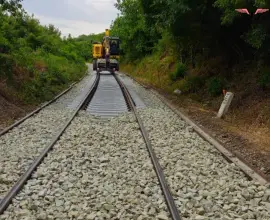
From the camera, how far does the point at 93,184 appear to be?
662cm

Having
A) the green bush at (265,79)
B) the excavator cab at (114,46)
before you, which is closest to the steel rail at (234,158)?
the green bush at (265,79)

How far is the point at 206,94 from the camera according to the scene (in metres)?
18.3

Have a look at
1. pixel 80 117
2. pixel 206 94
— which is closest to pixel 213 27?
pixel 206 94

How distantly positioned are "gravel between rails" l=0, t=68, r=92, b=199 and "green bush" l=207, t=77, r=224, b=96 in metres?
6.20

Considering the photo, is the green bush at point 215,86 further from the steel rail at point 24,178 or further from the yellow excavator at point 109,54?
the yellow excavator at point 109,54

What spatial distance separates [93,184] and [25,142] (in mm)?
3289

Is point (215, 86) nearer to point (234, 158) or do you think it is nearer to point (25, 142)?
point (234, 158)

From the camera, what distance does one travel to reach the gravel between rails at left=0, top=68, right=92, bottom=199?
7055mm

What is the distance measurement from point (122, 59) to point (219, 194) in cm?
5305

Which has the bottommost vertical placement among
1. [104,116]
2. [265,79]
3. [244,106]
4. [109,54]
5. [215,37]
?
[104,116]

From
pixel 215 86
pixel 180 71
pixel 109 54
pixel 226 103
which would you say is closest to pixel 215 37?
pixel 215 86

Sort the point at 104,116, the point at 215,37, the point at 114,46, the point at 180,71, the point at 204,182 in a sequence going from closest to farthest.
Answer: the point at 204,182, the point at 104,116, the point at 215,37, the point at 180,71, the point at 114,46

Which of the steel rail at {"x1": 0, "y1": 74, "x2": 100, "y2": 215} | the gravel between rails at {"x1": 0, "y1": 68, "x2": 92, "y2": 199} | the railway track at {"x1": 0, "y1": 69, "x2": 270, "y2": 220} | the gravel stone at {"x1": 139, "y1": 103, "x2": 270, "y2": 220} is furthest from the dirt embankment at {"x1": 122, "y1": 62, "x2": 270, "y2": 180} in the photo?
the gravel between rails at {"x1": 0, "y1": 68, "x2": 92, "y2": 199}

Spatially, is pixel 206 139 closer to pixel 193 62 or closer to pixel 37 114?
pixel 37 114
